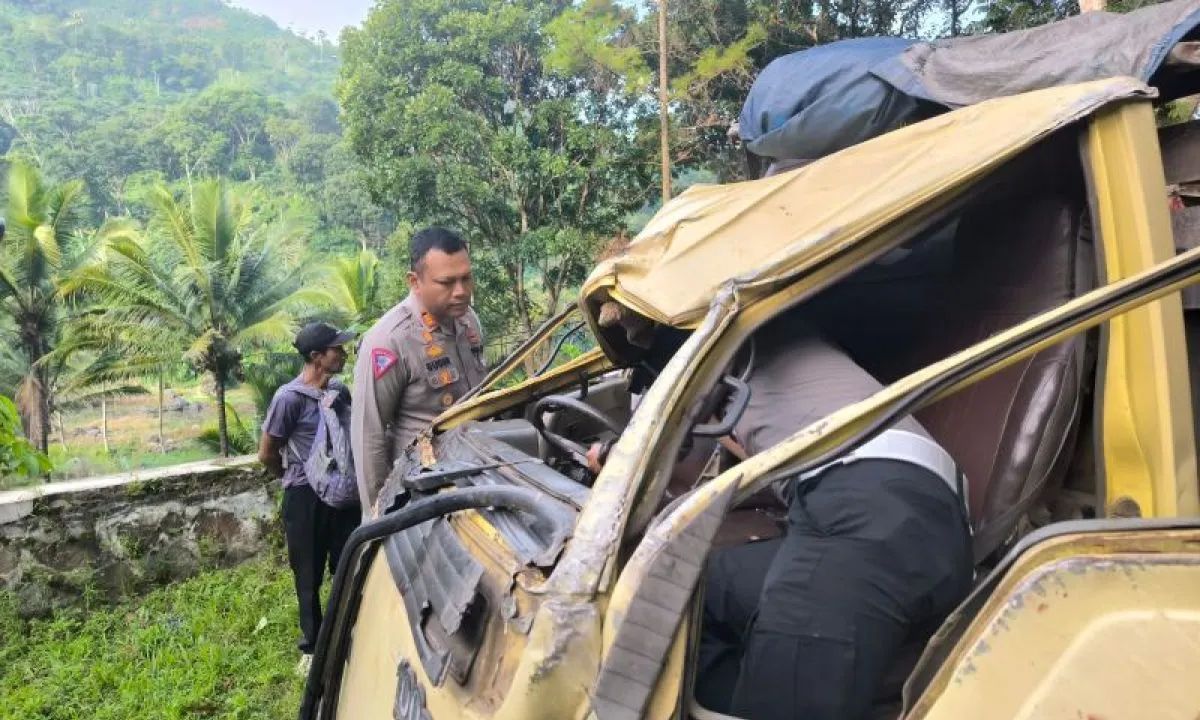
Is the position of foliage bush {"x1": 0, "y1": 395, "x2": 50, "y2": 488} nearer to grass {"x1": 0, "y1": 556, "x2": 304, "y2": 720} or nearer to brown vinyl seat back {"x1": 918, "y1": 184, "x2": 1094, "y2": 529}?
grass {"x1": 0, "y1": 556, "x2": 304, "y2": 720}

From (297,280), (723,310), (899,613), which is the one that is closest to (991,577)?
(899,613)

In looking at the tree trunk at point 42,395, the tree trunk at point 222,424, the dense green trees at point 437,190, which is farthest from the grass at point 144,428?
the tree trunk at point 222,424

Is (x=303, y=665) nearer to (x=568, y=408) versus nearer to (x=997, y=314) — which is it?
(x=568, y=408)

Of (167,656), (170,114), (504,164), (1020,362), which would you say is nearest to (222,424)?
(504,164)

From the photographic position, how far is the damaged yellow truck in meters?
0.94

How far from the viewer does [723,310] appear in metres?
1.47

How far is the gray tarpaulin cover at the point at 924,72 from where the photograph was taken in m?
1.79

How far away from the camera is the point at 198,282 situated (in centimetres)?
1577

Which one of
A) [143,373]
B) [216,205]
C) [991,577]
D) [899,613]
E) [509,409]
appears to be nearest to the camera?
[991,577]

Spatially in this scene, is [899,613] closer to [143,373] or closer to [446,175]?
[446,175]

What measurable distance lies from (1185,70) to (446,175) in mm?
15137

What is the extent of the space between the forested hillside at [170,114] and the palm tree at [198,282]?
10486 mm

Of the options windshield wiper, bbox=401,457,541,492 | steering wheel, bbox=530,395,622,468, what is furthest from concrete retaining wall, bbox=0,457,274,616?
windshield wiper, bbox=401,457,541,492

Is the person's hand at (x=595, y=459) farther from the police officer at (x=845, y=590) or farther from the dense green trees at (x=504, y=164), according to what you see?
the dense green trees at (x=504, y=164)
